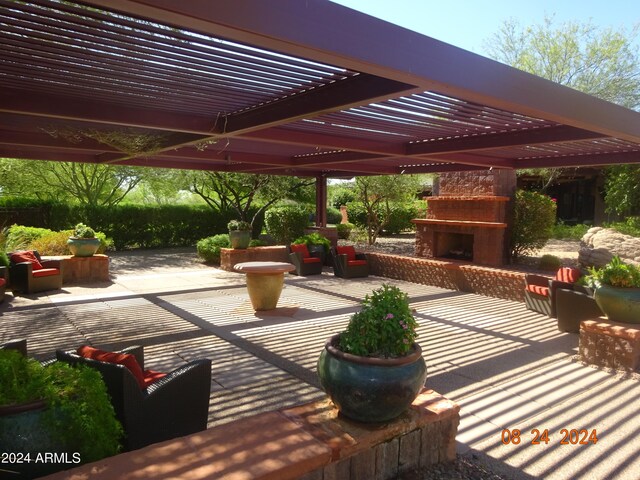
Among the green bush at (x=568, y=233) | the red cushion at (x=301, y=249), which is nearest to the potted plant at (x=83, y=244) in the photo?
the red cushion at (x=301, y=249)

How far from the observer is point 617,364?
5.10 metres

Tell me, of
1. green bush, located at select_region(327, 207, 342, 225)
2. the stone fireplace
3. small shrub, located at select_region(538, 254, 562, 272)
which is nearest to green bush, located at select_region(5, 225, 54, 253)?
the stone fireplace

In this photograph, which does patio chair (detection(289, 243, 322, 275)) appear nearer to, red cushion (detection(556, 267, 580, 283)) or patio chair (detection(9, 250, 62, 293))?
patio chair (detection(9, 250, 62, 293))

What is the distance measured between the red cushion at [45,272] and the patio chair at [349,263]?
21.1 feet

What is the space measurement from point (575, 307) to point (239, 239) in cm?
875

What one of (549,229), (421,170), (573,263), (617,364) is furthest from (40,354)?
(573,263)

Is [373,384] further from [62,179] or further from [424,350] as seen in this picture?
[62,179]

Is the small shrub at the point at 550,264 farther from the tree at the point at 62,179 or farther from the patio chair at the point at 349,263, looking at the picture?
the tree at the point at 62,179

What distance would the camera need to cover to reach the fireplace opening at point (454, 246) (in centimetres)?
1263

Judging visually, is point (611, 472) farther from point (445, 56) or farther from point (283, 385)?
point (445, 56)

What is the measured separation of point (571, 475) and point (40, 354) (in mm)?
5515

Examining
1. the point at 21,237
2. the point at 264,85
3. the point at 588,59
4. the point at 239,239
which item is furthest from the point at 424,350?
the point at 588,59

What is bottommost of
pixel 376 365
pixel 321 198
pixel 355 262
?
pixel 355 262

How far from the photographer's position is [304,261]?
11961 millimetres
